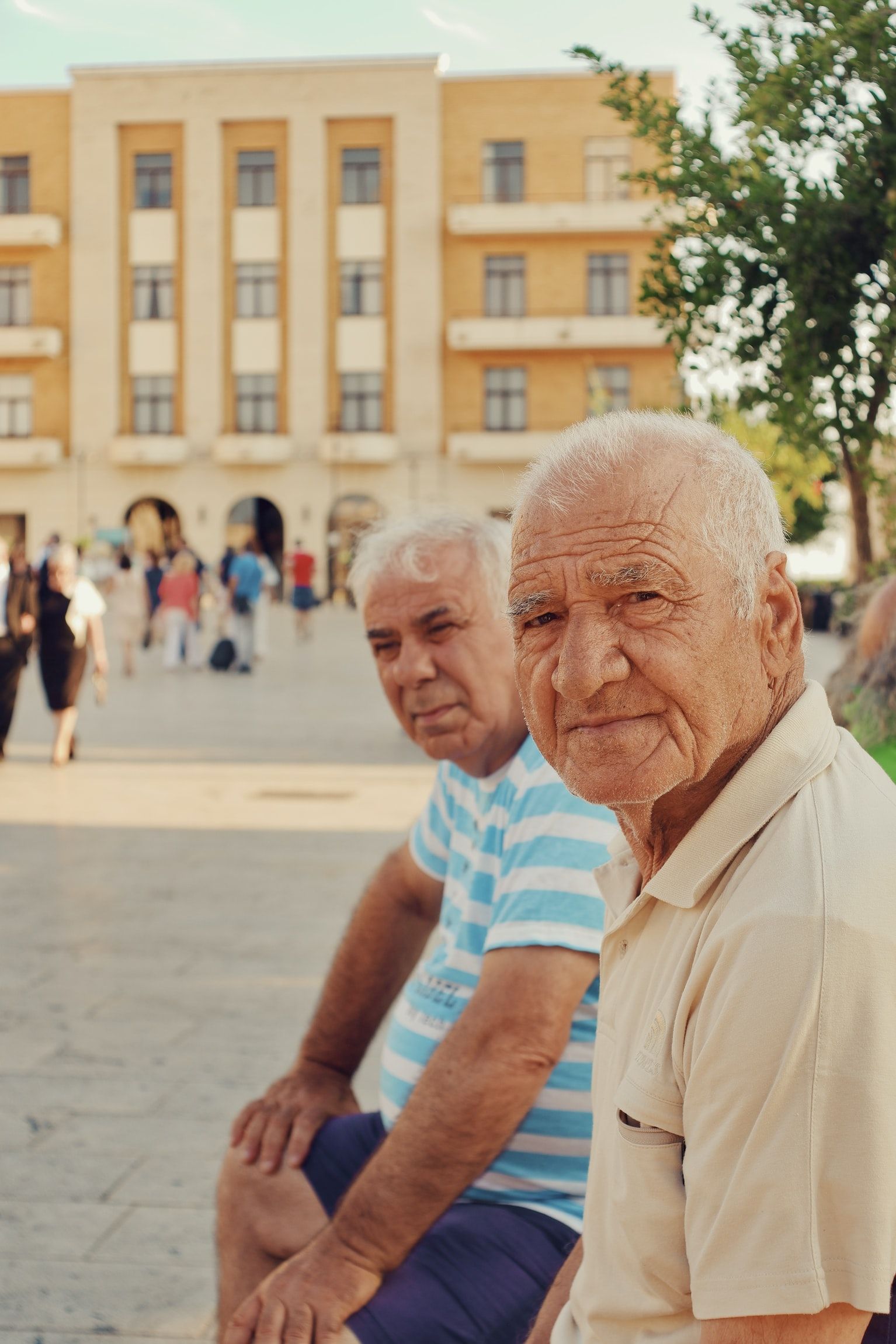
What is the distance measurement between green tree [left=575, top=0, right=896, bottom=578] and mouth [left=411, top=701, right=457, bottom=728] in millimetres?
1572

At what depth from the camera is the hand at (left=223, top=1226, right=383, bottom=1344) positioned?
2033 millimetres

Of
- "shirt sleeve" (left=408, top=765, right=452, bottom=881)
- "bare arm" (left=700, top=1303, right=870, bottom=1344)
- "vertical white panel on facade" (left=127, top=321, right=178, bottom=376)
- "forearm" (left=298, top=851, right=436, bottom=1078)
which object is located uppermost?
"vertical white panel on facade" (left=127, top=321, right=178, bottom=376)

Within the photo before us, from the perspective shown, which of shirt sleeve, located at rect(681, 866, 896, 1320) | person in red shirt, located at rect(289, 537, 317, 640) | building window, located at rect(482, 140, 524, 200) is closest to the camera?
shirt sleeve, located at rect(681, 866, 896, 1320)

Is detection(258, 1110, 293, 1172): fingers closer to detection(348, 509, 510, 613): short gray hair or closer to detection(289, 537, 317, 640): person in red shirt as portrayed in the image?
detection(348, 509, 510, 613): short gray hair

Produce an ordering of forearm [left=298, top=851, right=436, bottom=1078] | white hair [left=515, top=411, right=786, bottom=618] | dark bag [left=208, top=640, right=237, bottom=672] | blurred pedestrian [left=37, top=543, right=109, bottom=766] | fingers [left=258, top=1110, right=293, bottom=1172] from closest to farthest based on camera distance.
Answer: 1. white hair [left=515, top=411, right=786, bottom=618]
2. fingers [left=258, top=1110, right=293, bottom=1172]
3. forearm [left=298, top=851, right=436, bottom=1078]
4. blurred pedestrian [left=37, top=543, right=109, bottom=766]
5. dark bag [left=208, top=640, right=237, bottom=672]

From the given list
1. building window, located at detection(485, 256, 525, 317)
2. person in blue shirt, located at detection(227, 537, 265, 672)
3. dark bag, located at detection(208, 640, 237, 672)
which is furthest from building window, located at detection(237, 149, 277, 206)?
dark bag, located at detection(208, 640, 237, 672)

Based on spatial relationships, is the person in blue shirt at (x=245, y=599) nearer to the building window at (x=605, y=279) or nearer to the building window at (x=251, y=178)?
the building window at (x=605, y=279)

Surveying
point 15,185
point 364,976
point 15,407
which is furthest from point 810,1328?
point 15,185

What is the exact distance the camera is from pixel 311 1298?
205 centimetres

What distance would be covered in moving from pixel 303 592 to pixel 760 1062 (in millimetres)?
28558

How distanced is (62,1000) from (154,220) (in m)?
42.9

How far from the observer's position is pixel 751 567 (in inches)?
58.7

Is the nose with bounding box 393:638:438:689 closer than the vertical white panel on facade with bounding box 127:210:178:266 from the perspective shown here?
Yes

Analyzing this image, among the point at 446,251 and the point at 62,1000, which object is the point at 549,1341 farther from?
the point at 446,251
